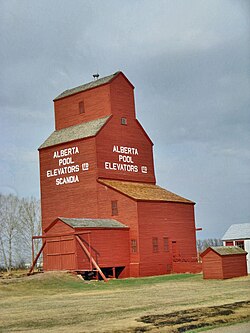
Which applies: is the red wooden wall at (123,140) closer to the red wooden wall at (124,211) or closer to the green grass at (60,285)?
the red wooden wall at (124,211)

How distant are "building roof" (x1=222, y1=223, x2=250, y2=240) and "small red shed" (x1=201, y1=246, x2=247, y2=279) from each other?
18.6ft

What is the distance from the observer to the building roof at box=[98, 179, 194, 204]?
43.0 metres

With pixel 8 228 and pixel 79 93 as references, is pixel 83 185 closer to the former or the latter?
pixel 79 93

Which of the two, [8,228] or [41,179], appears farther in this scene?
[8,228]

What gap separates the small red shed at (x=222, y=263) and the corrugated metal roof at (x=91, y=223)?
8.54 meters

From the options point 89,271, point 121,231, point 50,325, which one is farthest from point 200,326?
point 121,231

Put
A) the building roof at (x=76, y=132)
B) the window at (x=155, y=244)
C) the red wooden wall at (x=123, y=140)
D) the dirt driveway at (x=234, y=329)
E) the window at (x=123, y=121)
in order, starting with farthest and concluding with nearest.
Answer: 1. the window at (x=123, y=121)
2. the building roof at (x=76, y=132)
3. the red wooden wall at (x=123, y=140)
4. the window at (x=155, y=244)
5. the dirt driveway at (x=234, y=329)

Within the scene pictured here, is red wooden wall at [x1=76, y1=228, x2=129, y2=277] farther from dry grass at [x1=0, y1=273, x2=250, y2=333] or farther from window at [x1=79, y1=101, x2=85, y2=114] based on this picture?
window at [x1=79, y1=101, x2=85, y2=114]

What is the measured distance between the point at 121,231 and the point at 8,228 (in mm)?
30398

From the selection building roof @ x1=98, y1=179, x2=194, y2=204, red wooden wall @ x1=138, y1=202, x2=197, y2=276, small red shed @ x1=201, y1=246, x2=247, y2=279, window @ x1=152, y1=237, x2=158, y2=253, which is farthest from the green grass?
building roof @ x1=98, y1=179, x2=194, y2=204

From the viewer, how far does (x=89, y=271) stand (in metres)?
38.5

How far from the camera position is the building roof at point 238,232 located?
41.7 m

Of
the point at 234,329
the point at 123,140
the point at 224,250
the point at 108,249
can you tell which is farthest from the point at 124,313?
the point at 123,140

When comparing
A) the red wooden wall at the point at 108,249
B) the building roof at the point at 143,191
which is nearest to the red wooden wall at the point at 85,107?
the building roof at the point at 143,191
